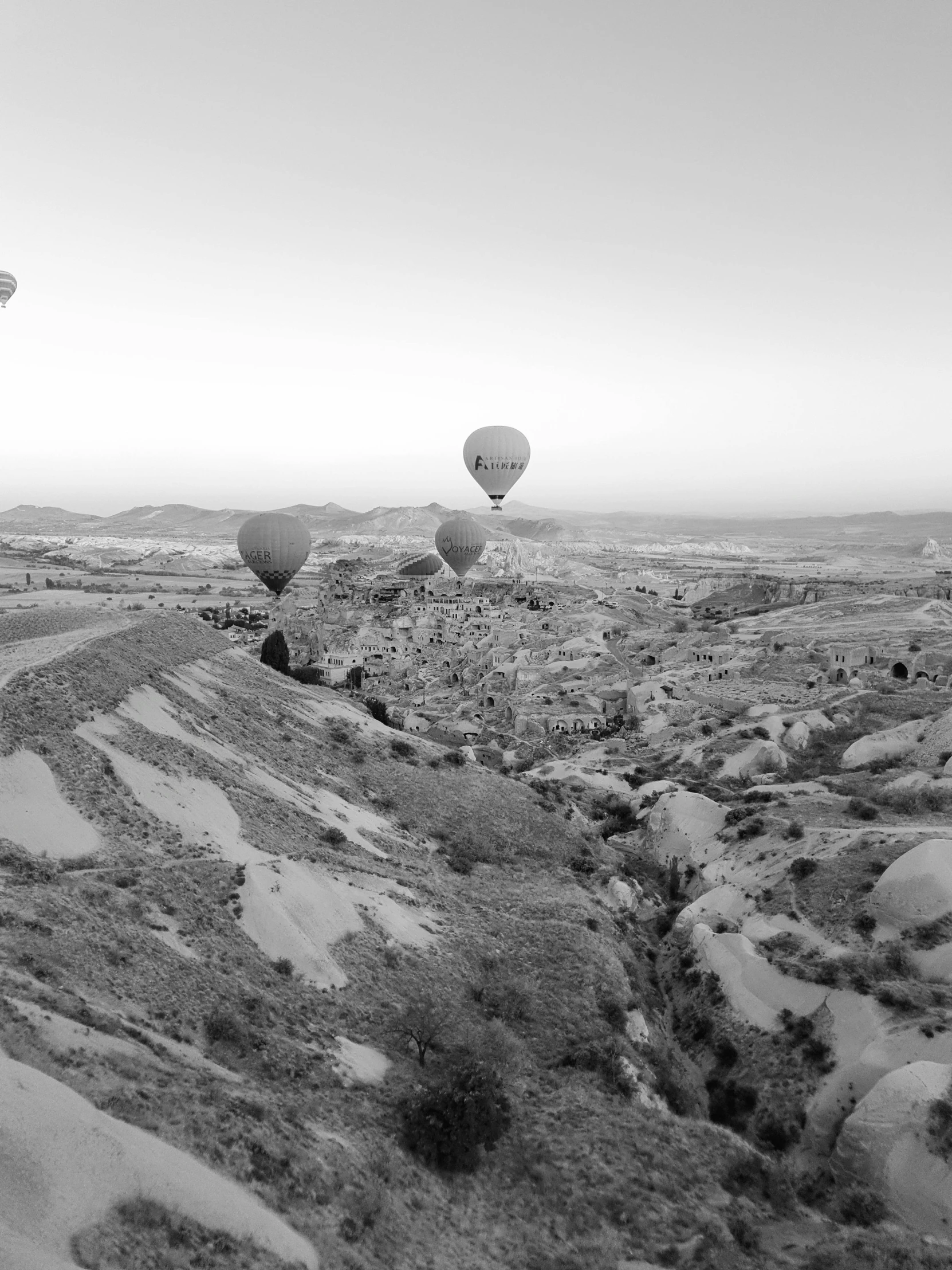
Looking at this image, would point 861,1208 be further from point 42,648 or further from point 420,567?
point 420,567

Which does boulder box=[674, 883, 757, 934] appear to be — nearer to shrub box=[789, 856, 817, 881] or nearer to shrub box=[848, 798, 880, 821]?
shrub box=[789, 856, 817, 881]

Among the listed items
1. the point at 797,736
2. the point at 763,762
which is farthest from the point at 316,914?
the point at 797,736

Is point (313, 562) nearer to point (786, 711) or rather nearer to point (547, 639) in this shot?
point (547, 639)

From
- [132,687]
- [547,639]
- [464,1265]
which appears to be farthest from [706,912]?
[547,639]

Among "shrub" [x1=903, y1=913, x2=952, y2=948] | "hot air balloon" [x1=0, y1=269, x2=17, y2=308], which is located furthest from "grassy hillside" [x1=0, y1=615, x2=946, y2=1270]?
"hot air balloon" [x1=0, y1=269, x2=17, y2=308]

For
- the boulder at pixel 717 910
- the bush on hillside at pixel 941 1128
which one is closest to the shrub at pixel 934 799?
the boulder at pixel 717 910
